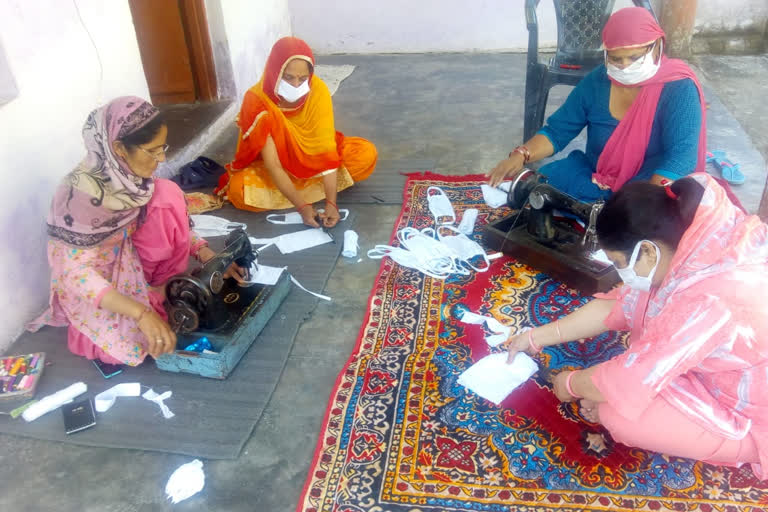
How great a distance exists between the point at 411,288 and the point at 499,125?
7.69 ft

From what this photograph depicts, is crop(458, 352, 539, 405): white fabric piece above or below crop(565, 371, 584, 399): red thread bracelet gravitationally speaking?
below

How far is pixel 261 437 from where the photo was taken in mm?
2082

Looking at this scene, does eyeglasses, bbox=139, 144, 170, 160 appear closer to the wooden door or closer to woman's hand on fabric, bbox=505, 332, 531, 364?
woman's hand on fabric, bbox=505, 332, 531, 364

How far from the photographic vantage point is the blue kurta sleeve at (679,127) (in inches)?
101

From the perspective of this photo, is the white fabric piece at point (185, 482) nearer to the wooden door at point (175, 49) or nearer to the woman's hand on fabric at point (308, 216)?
the woman's hand on fabric at point (308, 216)

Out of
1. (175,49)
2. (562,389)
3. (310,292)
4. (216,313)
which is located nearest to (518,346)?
(562,389)

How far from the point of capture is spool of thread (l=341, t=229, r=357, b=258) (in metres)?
3.09

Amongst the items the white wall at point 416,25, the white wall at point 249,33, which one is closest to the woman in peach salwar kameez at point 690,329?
the white wall at point 249,33

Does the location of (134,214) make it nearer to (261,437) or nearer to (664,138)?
(261,437)

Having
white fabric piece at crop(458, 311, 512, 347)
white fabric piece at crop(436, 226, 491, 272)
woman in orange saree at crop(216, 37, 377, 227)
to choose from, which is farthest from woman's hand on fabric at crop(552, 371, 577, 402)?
woman in orange saree at crop(216, 37, 377, 227)

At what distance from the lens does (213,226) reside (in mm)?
3369

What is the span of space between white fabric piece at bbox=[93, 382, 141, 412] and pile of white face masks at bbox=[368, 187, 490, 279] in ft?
4.25

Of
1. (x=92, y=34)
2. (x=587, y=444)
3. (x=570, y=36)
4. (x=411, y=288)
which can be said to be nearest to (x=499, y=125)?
(x=570, y=36)

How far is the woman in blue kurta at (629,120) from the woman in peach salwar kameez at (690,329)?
3.54 ft
